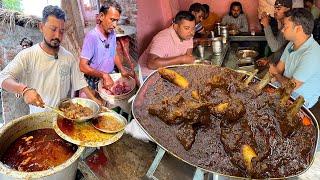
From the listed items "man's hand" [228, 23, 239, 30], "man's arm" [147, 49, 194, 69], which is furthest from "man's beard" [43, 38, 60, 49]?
"man's hand" [228, 23, 239, 30]

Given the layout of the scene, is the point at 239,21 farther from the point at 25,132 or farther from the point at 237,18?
the point at 25,132

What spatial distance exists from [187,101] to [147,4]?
3.91 m

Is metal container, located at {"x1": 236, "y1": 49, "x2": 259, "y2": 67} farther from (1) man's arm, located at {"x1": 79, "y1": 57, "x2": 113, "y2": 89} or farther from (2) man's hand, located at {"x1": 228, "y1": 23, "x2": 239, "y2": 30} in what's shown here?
(1) man's arm, located at {"x1": 79, "y1": 57, "x2": 113, "y2": 89}

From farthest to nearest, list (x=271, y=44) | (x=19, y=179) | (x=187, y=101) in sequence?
(x=271, y=44) → (x=187, y=101) → (x=19, y=179)

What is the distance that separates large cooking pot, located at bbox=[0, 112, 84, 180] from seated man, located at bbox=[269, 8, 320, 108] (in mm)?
2573

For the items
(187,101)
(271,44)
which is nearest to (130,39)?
(271,44)

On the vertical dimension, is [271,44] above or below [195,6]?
below

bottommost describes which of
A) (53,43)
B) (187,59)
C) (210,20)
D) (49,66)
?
(210,20)

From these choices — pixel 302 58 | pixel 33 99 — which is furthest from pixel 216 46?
pixel 33 99

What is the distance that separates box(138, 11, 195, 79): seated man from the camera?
4.61 metres

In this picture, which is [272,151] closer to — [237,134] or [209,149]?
[237,134]

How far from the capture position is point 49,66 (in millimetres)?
3457

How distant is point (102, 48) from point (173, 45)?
106 cm

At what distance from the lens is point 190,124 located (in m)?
2.40
